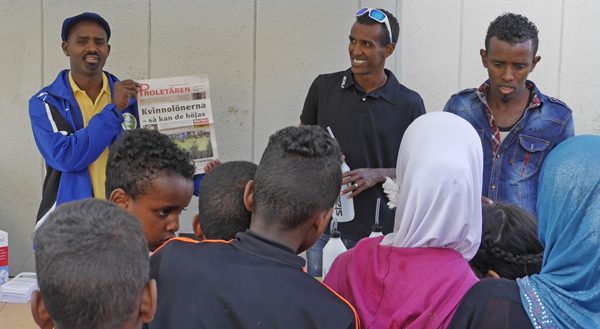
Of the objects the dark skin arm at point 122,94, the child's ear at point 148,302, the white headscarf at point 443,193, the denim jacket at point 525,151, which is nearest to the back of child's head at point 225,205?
the white headscarf at point 443,193

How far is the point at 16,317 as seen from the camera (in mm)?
2182

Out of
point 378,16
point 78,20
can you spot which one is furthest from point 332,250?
point 78,20

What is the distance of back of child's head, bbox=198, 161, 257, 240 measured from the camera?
176 cm

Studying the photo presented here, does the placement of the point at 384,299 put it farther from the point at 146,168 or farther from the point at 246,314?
the point at 146,168

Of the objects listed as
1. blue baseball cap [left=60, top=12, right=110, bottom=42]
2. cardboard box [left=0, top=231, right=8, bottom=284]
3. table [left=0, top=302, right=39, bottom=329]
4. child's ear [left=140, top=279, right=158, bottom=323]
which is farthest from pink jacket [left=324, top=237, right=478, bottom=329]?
blue baseball cap [left=60, top=12, right=110, bottom=42]

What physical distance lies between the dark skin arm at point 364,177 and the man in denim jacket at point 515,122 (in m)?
0.49

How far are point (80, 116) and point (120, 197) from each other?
43.8 inches

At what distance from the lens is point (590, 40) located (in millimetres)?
3893

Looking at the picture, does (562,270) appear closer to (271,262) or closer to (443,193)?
(443,193)

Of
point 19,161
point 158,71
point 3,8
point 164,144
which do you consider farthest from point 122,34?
point 164,144

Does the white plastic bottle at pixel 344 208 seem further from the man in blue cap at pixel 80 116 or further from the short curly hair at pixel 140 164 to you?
the man in blue cap at pixel 80 116

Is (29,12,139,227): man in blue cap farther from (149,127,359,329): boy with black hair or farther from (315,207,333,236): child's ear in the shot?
(315,207,333,236): child's ear

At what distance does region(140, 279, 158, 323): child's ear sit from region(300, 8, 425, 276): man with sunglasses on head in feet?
6.12

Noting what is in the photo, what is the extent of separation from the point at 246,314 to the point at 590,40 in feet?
11.3
